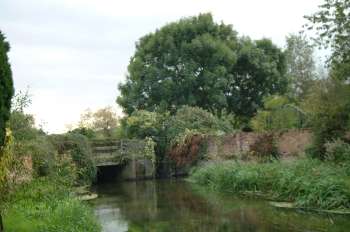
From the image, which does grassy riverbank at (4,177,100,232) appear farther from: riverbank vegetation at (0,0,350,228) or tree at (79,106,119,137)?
tree at (79,106,119,137)

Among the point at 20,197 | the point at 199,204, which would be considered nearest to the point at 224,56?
the point at 199,204

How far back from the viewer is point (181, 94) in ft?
135

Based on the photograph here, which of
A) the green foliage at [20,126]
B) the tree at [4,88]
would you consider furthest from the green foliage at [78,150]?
the tree at [4,88]

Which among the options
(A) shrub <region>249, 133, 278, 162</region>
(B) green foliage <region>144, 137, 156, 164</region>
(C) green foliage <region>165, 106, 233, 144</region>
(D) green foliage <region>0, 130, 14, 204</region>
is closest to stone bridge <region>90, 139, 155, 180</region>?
(B) green foliage <region>144, 137, 156, 164</region>

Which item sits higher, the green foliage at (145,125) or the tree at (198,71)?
the tree at (198,71)

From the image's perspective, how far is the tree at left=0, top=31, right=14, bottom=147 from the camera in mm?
9117

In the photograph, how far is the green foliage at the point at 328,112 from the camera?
68.6ft

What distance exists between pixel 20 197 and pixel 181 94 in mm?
25634

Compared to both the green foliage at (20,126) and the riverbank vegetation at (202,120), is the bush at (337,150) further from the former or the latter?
the green foliage at (20,126)

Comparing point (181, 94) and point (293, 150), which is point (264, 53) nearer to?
point (181, 94)

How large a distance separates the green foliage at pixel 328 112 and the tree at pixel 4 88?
1425 centimetres

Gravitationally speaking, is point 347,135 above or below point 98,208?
above

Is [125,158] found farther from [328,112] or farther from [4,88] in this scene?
[4,88]

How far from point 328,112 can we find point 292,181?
12.7ft
